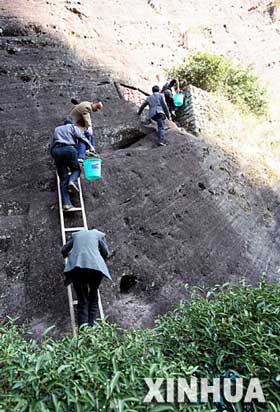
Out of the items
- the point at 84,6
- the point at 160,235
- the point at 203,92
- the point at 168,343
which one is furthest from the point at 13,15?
the point at 168,343

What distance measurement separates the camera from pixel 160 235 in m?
6.42

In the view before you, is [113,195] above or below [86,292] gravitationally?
above

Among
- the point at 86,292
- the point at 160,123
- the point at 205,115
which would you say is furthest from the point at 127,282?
the point at 205,115

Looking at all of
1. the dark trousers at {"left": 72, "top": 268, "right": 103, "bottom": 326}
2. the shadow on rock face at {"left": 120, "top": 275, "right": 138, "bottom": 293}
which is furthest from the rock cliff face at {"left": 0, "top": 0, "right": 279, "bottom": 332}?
the dark trousers at {"left": 72, "top": 268, "right": 103, "bottom": 326}

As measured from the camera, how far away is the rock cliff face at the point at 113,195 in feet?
17.9

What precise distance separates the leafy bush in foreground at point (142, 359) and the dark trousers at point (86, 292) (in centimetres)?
142

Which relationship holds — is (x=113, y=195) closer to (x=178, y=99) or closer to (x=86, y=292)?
(x=86, y=292)

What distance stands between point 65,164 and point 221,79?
21.9 ft

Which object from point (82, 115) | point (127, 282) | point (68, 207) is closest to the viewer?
point (127, 282)

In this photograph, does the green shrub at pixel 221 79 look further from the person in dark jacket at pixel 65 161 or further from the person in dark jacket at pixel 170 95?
the person in dark jacket at pixel 65 161

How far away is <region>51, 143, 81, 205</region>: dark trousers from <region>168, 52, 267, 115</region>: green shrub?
5.79 meters

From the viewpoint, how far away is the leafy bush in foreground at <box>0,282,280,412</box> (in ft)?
6.98

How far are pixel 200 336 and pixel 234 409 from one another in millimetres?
731

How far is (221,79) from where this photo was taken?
10938mm
